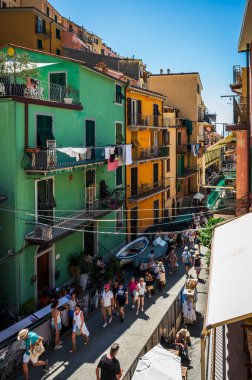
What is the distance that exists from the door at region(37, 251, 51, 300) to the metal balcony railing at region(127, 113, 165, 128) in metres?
13.8

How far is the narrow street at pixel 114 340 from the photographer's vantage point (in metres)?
12.3

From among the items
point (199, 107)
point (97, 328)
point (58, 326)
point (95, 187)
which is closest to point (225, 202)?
point (95, 187)

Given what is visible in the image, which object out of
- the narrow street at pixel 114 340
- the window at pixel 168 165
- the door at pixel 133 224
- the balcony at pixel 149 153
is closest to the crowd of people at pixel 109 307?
the narrow street at pixel 114 340

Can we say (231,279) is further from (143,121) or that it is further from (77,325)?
(143,121)

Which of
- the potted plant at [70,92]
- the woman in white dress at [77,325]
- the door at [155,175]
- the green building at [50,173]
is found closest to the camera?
the woman in white dress at [77,325]

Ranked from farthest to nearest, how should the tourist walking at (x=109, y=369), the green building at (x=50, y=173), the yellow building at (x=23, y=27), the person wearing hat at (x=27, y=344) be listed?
1. the yellow building at (x=23, y=27)
2. the green building at (x=50, y=173)
3. the person wearing hat at (x=27, y=344)
4. the tourist walking at (x=109, y=369)

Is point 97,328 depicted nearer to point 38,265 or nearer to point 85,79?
point 38,265

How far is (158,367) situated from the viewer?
9609 millimetres

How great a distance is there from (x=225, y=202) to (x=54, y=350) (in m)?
11.7

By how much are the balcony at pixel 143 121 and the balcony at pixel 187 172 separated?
27.0ft

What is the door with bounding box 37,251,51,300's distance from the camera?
713 inches

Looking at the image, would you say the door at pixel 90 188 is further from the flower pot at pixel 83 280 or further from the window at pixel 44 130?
the window at pixel 44 130

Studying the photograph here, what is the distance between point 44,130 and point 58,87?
12.9ft

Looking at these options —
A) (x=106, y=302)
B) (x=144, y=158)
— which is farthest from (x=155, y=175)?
(x=106, y=302)
